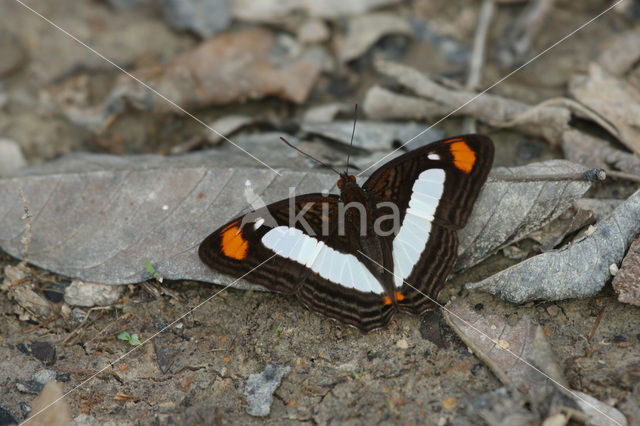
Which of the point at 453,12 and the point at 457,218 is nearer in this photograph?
the point at 457,218

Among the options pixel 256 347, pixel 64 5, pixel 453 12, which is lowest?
pixel 256 347

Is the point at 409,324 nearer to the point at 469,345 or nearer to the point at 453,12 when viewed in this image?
the point at 469,345

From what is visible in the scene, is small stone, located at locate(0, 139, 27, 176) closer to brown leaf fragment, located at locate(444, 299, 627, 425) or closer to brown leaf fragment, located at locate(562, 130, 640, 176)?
brown leaf fragment, located at locate(444, 299, 627, 425)

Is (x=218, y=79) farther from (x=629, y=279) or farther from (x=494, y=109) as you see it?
(x=629, y=279)

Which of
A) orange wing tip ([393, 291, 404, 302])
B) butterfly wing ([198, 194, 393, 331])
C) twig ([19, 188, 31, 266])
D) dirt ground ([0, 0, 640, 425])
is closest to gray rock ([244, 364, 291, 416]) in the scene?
dirt ground ([0, 0, 640, 425])

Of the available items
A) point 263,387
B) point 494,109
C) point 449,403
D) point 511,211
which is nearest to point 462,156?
point 511,211

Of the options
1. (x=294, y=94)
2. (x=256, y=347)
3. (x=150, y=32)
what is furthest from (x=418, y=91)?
(x=150, y=32)
